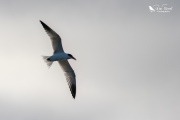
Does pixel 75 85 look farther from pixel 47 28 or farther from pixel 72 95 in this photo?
pixel 47 28

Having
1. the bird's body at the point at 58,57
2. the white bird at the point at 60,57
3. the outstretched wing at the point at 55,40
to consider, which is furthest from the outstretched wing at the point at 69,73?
the outstretched wing at the point at 55,40

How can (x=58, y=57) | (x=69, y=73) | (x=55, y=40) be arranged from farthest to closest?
(x=69, y=73)
(x=55, y=40)
(x=58, y=57)

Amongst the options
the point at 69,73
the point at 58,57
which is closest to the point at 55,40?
the point at 58,57

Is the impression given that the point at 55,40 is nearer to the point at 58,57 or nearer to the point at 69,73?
the point at 58,57

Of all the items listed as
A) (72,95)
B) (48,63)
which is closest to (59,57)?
(48,63)

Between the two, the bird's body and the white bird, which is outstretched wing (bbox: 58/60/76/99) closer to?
the white bird

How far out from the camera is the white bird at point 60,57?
1049 inches

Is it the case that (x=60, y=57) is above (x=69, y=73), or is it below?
above

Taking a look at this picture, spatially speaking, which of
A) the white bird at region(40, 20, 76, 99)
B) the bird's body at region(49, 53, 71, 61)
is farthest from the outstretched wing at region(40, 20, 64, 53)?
the bird's body at region(49, 53, 71, 61)

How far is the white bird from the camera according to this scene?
26.6 meters

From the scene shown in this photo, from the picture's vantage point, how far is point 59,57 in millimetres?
26969

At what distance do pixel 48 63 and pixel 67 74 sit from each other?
226 centimetres

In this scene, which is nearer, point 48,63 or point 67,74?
point 48,63

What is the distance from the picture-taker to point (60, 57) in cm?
2698
